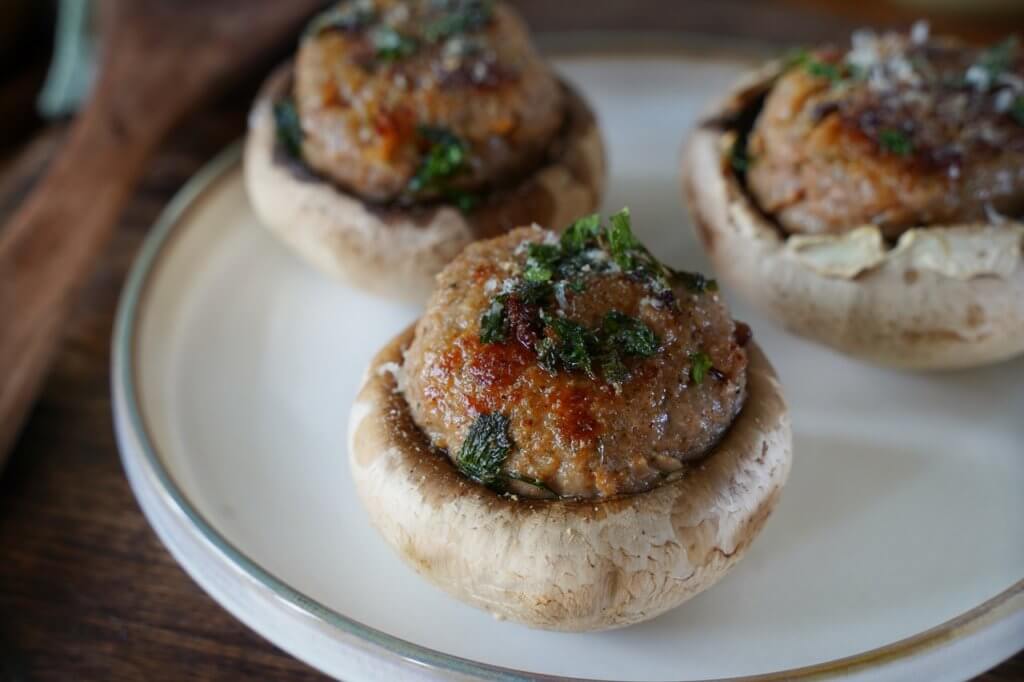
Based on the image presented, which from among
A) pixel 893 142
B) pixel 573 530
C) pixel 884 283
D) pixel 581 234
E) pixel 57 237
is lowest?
pixel 57 237

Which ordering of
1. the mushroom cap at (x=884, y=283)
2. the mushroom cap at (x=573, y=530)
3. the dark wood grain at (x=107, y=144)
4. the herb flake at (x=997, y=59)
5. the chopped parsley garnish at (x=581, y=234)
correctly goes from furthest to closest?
the dark wood grain at (x=107, y=144) → the herb flake at (x=997, y=59) → the mushroom cap at (x=884, y=283) → the chopped parsley garnish at (x=581, y=234) → the mushroom cap at (x=573, y=530)

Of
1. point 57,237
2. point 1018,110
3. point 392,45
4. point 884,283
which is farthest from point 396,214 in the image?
point 1018,110

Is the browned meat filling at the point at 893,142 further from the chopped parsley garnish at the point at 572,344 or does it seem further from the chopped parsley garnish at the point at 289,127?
the chopped parsley garnish at the point at 289,127

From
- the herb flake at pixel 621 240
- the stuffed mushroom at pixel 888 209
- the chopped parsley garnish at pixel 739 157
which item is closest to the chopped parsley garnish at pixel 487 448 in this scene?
the herb flake at pixel 621 240

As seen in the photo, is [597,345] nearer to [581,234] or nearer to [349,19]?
[581,234]

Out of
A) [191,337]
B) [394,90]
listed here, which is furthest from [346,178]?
[191,337]

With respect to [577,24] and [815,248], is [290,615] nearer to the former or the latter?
[815,248]
